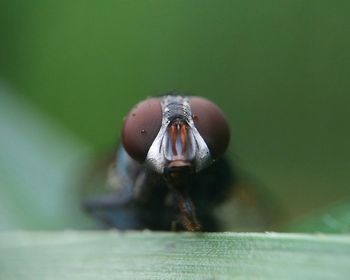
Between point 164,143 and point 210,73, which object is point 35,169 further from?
point 164,143

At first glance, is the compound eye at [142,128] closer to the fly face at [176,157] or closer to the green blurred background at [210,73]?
the fly face at [176,157]

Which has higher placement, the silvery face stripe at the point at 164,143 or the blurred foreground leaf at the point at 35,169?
the silvery face stripe at the point at 164,143

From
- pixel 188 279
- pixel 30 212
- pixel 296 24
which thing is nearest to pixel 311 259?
pixel 188 279

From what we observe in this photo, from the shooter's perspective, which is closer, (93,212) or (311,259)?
(311,259)

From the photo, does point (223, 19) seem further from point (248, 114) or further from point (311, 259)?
point (311, 259)

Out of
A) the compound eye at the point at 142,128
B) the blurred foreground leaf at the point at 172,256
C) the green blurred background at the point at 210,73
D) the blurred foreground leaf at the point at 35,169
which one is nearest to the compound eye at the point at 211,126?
the compound eye at the point at 142,128
